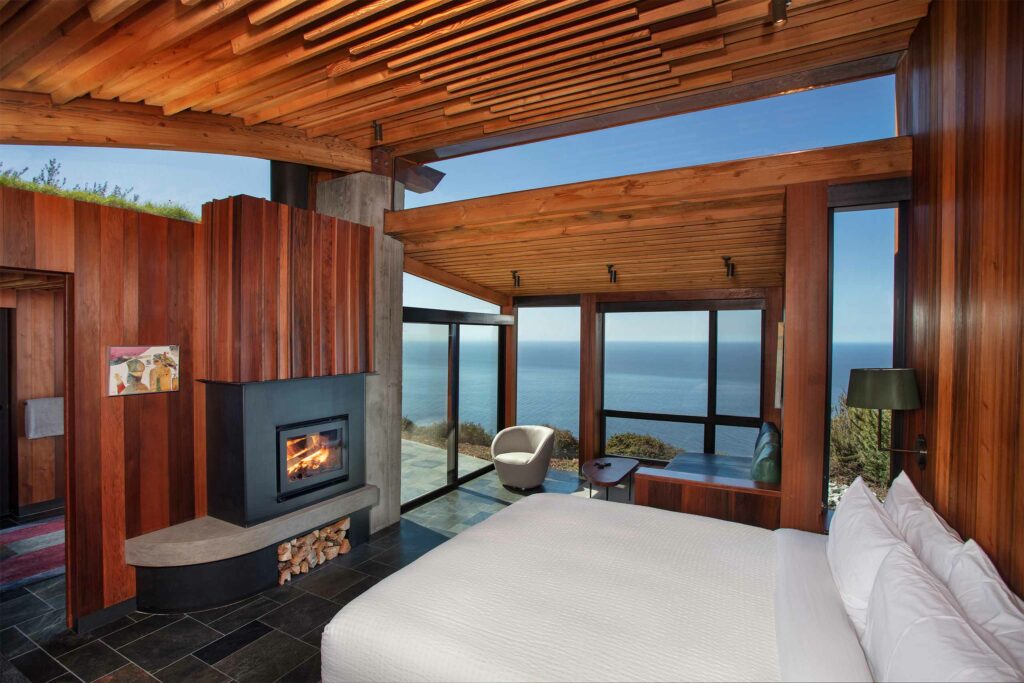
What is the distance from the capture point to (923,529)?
76.0 inches

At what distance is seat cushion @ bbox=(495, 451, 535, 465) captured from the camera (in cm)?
560


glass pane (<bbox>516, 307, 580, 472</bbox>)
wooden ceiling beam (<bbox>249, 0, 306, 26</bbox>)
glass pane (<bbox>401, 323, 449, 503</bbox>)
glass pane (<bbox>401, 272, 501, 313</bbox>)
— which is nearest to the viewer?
wooden ceiling beam (<bbox>249, 0, 306, 26</bbox>)

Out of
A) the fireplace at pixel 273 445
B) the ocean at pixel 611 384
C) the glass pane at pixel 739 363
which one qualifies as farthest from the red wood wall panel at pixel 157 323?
the glass pane at pixel 739 363

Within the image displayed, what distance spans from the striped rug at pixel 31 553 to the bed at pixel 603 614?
3.18m

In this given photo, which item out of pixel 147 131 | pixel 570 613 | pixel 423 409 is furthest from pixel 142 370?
pixel 570 613

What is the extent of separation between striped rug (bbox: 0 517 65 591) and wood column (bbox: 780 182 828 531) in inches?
202

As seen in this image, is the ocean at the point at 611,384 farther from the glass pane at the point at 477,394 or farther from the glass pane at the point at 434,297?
the glass pane at the point at 434,297

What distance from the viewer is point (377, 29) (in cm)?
246

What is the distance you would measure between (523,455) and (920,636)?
15.4 ft

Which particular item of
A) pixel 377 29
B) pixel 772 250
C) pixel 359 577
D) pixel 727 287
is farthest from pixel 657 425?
pixel 377 29

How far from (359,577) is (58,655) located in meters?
1.64

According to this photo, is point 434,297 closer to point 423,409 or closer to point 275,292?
point 423,409

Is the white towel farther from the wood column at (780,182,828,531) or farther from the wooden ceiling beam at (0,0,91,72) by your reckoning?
the wood column at (780,182,828,531)

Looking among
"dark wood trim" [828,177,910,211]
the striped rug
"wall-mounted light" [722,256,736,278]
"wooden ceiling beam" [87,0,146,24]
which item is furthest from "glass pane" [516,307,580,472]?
"wooden ceiling beam" [87,0,146,24]
